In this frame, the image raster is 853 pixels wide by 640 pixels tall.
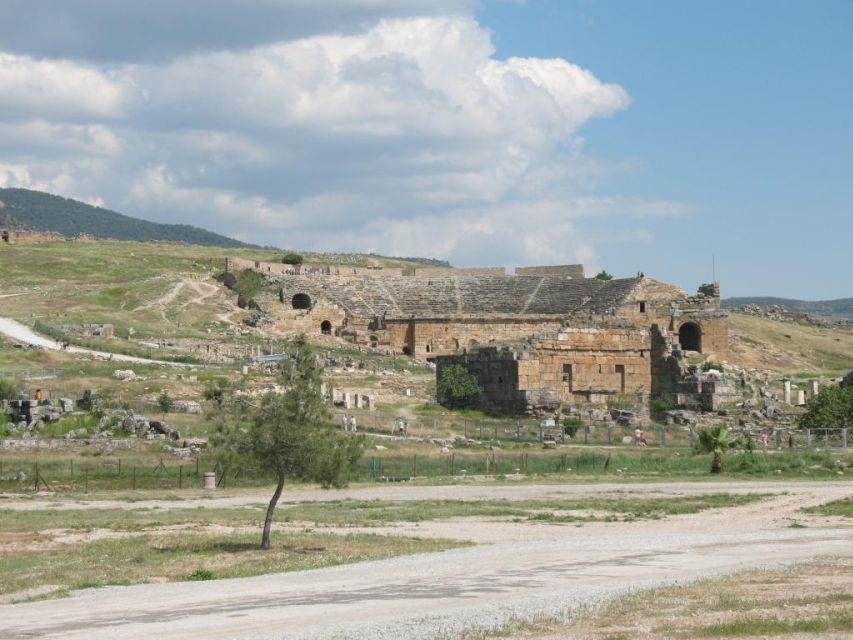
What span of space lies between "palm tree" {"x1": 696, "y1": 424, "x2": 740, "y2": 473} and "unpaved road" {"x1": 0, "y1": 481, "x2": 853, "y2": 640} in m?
10.4

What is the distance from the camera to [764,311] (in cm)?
9756

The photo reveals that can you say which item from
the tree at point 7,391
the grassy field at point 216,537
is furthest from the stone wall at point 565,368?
the grassy field at point 216,537

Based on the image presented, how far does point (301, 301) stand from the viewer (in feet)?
239

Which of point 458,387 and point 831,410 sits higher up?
point 458,387

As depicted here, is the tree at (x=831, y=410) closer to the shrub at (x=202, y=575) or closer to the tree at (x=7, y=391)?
the tree at (x=7, y=391)

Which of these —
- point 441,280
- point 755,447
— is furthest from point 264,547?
point 441,280

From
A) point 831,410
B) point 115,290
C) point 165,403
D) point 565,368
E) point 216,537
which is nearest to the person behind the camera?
point 216,537

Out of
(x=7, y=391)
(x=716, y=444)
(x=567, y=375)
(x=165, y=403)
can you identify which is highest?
(x=567, y=375)

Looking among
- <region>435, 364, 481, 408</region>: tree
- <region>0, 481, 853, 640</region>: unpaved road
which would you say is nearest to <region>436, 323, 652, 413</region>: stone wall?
<region>435, 364, 481, 408</region>: tree

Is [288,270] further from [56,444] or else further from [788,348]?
[56,444]

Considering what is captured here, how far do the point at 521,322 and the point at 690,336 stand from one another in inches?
387

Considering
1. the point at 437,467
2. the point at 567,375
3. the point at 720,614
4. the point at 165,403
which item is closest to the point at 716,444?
the point at 437,467

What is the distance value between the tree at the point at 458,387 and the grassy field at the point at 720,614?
3133cm

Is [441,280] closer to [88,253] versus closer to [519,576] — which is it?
[88,253]
